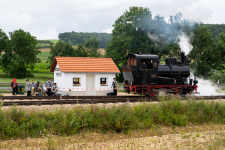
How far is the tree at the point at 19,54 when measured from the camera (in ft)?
170

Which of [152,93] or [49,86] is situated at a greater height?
[49,86]

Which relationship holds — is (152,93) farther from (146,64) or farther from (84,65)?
(84,65)

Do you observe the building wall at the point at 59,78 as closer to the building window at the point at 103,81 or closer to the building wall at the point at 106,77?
the building wall at the point at 106,77

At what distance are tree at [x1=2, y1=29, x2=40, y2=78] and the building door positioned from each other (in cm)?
2974

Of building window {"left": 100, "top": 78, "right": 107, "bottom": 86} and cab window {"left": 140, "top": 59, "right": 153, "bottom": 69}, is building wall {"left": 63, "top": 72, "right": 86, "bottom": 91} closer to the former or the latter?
building window {"left": 100, "top": 78, "right": 107, "bottom": 86}

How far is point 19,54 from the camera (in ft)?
178

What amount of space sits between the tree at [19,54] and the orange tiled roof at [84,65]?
27200 mm

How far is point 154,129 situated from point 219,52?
37.1m

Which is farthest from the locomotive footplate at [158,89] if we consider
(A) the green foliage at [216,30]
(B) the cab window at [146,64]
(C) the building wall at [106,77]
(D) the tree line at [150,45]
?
(A) the green foliage at [216,30]

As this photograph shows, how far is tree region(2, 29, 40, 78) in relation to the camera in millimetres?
51875

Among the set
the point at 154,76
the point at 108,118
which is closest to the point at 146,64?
the point at 154,76

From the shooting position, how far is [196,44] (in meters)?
45.3

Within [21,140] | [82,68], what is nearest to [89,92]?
[82,68]

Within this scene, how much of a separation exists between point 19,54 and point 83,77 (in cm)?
3320
